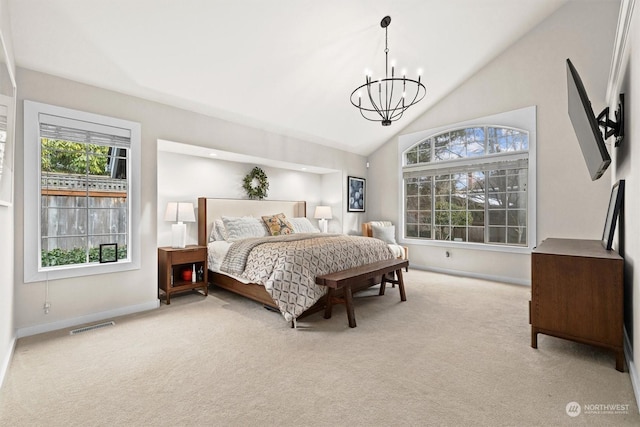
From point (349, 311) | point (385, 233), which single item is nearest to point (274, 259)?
point (349, 311)

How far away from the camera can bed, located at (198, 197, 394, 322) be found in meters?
3.03

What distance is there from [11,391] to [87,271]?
1350 mm

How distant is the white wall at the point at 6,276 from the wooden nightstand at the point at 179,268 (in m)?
1.36

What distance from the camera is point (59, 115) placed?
2914 mm

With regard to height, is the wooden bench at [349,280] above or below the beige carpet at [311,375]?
above

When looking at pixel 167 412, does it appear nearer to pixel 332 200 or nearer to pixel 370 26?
pixel 370 26

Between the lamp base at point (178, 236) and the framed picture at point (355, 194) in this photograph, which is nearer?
the lamp base at point (178, 236)

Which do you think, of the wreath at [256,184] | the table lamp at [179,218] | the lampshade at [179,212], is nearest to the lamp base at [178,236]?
the table lamp at [179,218]

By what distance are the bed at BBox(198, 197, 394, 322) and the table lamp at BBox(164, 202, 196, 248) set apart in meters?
0.45

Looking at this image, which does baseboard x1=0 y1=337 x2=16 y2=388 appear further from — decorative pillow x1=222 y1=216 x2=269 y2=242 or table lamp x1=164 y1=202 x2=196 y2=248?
decorative pillow x1=222 y1=216 x2=269 y2=242

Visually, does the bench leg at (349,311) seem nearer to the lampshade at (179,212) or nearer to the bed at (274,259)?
the bed at (274,259)

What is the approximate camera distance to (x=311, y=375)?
2084 mm

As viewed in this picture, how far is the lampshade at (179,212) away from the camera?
4.08m

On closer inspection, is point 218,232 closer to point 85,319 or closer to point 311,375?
point 85,319
